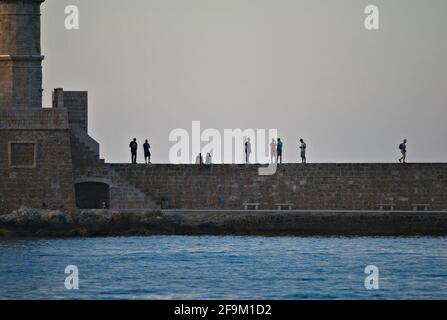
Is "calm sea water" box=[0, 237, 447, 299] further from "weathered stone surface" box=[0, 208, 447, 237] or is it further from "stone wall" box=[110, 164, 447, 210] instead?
"stone wall" box=[110, 164, 447, 210]

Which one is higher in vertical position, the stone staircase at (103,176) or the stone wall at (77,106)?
the stone wall at (77,106)

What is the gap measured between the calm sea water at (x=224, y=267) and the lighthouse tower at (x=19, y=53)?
5444 mm

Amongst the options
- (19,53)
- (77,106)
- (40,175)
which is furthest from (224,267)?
(19,53)

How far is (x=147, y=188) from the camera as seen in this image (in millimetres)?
55625

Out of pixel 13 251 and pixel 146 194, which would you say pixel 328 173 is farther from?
pixel 13 251

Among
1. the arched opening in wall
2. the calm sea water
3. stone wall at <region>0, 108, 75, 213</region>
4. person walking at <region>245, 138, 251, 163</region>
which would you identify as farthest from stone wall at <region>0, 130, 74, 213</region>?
person walking at <region>245, 138, 251, 163</region>

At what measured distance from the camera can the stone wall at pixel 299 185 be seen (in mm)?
55500

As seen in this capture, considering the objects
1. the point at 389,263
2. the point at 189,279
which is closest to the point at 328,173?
the point at 389,263

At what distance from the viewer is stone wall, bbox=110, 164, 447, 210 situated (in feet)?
182

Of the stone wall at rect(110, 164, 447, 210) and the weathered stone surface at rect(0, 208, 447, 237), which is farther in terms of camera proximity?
the stone wall at rect(110, 164, 447, 210)

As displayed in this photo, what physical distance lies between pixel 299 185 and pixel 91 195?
261 inches

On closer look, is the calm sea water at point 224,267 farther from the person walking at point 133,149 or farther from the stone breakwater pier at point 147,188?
the person walking at point 133,149

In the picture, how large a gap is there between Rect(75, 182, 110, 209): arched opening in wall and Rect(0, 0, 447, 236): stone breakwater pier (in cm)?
3

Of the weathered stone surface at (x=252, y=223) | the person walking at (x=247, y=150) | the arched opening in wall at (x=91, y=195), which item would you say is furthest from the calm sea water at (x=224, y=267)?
the person walking at (x=247, y=150)
